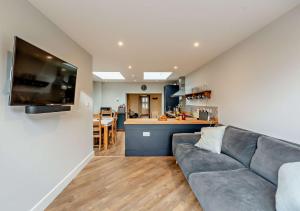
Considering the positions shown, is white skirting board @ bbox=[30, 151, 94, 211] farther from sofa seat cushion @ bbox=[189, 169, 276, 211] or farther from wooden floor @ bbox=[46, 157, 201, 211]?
sofa seat cushion @ bbox=[189, 169, 276, 211]

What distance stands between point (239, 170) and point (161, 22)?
2191 millimetres

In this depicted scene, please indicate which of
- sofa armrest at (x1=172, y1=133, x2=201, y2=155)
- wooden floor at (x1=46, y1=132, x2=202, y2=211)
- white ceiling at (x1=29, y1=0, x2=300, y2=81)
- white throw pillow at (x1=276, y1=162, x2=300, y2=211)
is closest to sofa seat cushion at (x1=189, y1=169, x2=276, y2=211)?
white throw pillow at (x1=276, y1=162, x2=300, y2=211)

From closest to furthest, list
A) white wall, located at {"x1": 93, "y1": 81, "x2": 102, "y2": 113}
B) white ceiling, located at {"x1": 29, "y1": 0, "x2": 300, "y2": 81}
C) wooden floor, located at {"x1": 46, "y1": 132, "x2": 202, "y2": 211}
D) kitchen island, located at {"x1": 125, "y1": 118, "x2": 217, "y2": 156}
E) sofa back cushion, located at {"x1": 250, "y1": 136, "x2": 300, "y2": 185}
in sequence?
sofa back cushion, located at {"x1": 250, "y1": 136, "x2": 300, "y2": 185}, white ceiling, located at {"x1": 29, "y1": 0, "x2": 300, "y2": 81}, wooden floor, located at {"x1": 46, "y1": 132, "x2": 202, "y2": 211}, kitchen island, located at {"x1": 125, "y1": 118, "x2": 217, "y2": 156}, white wall, located at {"x1": 93, "y1": 81, "x2": 102, "y2": 113}

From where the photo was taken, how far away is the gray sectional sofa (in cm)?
137

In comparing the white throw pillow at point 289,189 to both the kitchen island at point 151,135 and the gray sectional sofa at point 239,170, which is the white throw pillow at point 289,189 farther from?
the kitchen island at point 151,135

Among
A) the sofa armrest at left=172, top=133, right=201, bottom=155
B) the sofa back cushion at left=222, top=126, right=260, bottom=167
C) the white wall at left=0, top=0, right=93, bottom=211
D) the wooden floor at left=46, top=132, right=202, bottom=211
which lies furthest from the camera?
the sofa armrest at left=172, top=133, right=201, bottom=155

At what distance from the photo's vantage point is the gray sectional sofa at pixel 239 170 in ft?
4.49

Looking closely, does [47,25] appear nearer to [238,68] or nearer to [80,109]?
[80,109]

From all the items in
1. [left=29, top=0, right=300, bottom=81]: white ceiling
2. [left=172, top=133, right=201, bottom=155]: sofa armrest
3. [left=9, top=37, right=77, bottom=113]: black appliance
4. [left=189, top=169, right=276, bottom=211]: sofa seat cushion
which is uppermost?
[left=29, top=0, right=300, bottom=81]: white ceiling

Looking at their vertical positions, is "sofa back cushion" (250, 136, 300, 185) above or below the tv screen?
below

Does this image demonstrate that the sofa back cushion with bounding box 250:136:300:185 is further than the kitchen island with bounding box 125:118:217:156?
No

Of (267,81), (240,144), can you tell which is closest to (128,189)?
(240,144)

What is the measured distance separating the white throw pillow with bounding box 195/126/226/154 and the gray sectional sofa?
91 millimetres

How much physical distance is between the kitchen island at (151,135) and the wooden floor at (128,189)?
16.7 inches
